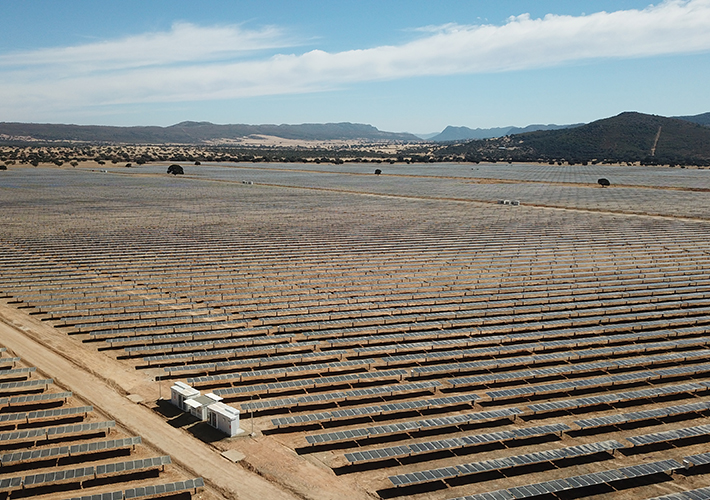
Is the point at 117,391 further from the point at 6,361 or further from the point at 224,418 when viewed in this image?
the point at 6,361

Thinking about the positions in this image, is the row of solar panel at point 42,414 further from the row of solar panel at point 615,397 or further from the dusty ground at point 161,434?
the row of solar panel at point 615,397

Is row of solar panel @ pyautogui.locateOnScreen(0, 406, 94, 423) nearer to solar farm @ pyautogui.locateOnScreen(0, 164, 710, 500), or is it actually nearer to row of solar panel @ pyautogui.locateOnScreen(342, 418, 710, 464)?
solar farm @ pyautogui.locateOnScreen(0, 164, 710, 500)

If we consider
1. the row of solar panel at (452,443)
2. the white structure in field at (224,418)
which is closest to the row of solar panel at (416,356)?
the white structure in field at (224,418)

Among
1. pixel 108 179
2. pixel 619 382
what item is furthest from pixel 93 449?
pixel 108 179

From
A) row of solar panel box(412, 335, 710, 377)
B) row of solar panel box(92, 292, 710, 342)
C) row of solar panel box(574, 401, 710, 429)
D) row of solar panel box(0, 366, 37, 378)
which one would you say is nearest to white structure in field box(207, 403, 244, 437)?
row of solar panel box(412, 335, 710, 377)

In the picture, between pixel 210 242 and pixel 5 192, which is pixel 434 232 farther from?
pixel 5 192
